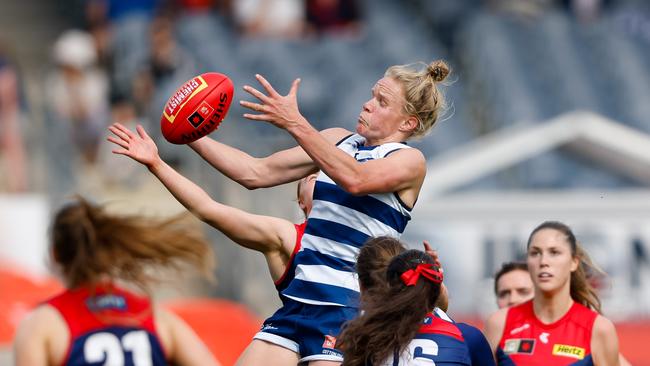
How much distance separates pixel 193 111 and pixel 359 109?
909cm

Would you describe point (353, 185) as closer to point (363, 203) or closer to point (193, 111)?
point (363, 203)

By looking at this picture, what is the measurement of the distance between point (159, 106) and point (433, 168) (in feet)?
9.94

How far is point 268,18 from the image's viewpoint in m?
15.6

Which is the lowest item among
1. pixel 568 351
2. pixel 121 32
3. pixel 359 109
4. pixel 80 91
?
pixel 568 351

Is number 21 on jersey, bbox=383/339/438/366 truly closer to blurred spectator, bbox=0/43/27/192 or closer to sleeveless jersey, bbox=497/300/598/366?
sleeveless jersey, bbox=497/300/598/366

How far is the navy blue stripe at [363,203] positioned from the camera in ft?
16.2

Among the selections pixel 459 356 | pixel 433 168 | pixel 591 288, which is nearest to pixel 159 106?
pixel 433 168

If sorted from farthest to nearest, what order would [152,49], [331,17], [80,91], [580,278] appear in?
[331,17]
[80,91]
[152,49]
[580,278]

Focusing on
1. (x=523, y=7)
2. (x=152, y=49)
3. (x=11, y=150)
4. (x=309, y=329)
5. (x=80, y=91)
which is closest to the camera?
(x=309, y=329)

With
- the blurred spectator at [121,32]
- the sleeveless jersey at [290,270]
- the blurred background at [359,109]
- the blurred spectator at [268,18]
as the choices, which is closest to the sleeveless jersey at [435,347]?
the sleeveless jersey at [290,270]

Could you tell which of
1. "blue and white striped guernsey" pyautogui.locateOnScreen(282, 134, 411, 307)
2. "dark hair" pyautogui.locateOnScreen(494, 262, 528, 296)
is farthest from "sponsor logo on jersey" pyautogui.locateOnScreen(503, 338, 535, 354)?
"blue and white striped guernsey" pyautogui.locateOnScreen(282, 134, 411, 307)

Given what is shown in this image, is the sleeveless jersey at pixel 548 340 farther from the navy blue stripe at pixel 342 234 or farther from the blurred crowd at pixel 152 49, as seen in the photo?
the blurred crowd at pixel 152 49

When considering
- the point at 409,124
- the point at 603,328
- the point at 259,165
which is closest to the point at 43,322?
the point at 259,165

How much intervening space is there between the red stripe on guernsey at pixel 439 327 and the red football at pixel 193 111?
125 centimetres
